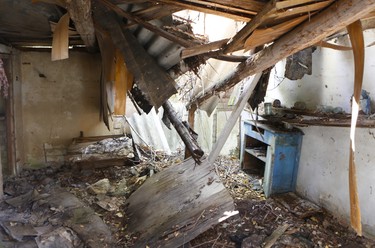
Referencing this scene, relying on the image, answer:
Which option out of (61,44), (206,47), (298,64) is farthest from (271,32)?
(298,64)

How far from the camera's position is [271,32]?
1745mm

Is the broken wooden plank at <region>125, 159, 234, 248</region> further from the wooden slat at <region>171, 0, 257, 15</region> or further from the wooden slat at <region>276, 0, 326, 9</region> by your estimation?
the wooden slat at <region>276, 0, 326, 9</region>

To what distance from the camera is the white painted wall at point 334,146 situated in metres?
3.51

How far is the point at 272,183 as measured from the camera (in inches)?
185

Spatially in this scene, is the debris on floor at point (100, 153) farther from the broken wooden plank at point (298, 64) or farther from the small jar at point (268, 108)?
the broken wooden plank at point (298, 64)

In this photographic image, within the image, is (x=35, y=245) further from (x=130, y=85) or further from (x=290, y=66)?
(x=290, y=66)

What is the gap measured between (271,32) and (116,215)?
11.5 feet

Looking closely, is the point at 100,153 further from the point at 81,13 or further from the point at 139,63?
the point at 81,13

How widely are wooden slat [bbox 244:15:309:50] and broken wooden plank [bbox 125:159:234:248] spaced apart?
2292 mm

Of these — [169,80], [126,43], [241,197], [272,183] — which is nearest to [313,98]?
[272,183]

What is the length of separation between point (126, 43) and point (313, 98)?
11.3ft

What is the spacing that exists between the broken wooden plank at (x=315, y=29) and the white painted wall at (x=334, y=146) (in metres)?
2.08

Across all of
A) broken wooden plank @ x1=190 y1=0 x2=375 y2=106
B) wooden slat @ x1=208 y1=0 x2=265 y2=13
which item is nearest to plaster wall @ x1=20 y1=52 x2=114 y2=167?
broken wooden plank @ x1=190 y1=0 x2=375 y2=106

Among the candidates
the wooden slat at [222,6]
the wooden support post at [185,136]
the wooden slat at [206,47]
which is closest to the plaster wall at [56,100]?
the wooden support post at [185,136]
